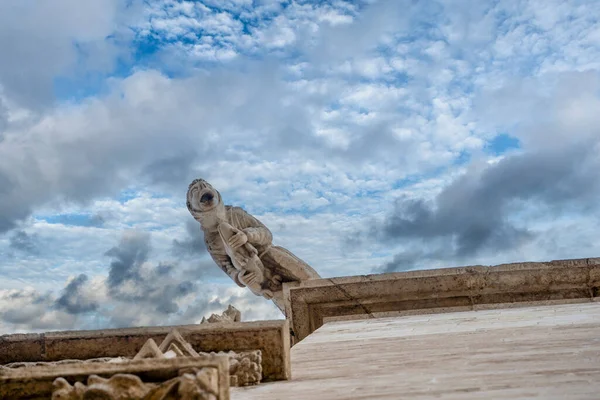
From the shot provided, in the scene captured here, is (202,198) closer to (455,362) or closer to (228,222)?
(228,222)

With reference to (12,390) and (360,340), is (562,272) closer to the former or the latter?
(360,340)

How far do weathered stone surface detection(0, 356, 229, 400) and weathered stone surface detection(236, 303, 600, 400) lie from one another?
665mm

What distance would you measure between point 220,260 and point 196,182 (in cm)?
92

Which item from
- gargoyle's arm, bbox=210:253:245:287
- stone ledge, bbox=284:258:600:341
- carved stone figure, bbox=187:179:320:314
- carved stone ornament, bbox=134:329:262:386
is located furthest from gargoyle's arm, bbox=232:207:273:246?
carved stone ornament, bbox=134:329:262:386

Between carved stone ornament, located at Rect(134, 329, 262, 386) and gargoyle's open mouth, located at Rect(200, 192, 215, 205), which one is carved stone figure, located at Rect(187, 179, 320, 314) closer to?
gargoyle's open mouth, located at Rect(200, 192, 215, 205)

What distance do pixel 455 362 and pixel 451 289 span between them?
385 centimetres

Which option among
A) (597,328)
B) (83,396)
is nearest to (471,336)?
(597,328)

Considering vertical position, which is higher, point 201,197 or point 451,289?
point 201,197

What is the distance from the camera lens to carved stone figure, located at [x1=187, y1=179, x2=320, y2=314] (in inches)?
323

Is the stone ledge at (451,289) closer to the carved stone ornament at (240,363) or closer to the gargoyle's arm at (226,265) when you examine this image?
the gargoyle's arm at (226,265)

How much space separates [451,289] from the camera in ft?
22.3

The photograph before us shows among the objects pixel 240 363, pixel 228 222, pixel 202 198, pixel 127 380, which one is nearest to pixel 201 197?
pixel 202 198

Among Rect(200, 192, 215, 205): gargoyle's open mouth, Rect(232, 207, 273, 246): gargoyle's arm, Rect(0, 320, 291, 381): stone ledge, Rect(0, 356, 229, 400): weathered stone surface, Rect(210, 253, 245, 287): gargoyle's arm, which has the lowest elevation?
Rect(0, 356, 229, 400): weathered stone surface

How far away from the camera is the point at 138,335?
358 cm
